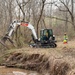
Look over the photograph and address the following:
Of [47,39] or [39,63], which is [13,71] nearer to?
[39,63]

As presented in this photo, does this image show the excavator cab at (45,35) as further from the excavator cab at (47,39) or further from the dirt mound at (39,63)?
the dirt mound at (39,63)

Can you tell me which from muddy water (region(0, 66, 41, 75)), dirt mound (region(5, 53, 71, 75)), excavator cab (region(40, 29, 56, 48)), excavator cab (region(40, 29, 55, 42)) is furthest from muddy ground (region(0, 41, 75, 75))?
excavator cab (region(40, 29, 55, 42))

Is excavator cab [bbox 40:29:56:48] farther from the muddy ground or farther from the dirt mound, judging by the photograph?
the dirt mound

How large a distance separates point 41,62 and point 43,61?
A: 167mm

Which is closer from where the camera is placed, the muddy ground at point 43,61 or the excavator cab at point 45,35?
the muddy ground at point 43,61

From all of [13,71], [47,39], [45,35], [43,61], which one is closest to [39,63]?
[43,61]

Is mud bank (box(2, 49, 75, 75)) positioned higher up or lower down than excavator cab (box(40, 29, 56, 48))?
lower down

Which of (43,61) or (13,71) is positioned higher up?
(43,61)

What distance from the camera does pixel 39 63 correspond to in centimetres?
1579

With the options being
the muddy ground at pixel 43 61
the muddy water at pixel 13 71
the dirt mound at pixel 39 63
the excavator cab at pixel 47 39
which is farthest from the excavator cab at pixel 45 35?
the muddy water at pixel 13 71

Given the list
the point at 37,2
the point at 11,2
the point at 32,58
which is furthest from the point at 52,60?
the point at 37,2

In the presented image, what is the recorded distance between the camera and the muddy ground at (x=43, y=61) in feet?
40.5

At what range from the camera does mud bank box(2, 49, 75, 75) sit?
12.4m

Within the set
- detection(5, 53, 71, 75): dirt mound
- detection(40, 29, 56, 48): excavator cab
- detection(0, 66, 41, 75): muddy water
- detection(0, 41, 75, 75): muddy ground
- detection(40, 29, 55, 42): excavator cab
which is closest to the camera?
detection(0, 41, 75, 75): muddy ground
